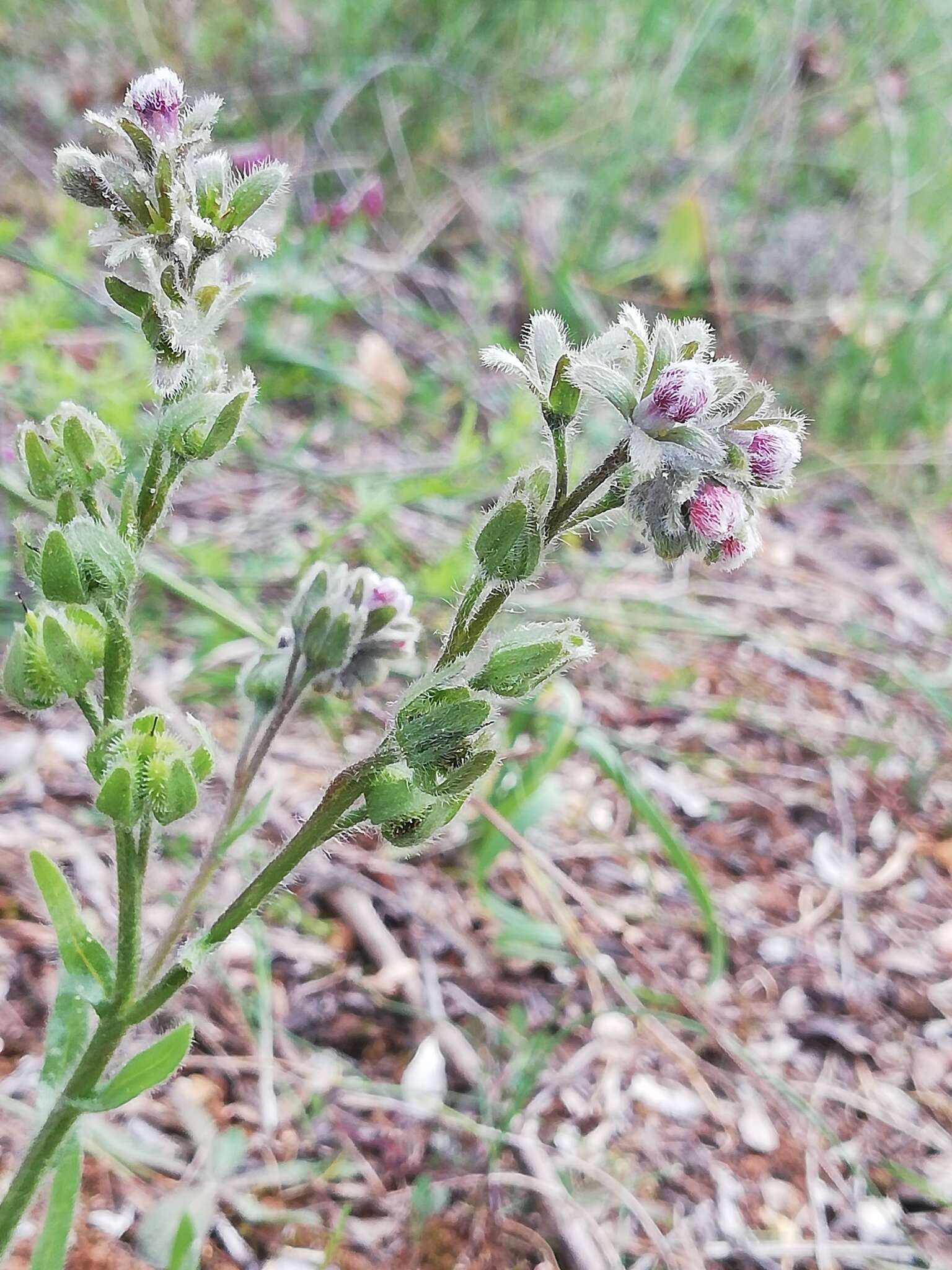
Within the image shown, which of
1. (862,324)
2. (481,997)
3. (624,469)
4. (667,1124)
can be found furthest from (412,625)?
(862,324)

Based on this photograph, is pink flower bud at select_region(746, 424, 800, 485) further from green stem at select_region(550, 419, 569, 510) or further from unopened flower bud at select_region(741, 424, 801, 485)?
green stem at select_region(550, 419, 569, 510)

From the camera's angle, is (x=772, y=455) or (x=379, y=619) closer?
(x=772, y=455)

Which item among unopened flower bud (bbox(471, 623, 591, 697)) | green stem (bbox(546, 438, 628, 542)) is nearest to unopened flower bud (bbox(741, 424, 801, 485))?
green stem (bbox(546, 438, 628, 542))

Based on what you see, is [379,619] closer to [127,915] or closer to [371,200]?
[127,915]

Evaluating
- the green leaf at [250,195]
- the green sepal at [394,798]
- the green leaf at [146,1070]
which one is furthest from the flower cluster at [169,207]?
the green leaf at [146,1070]

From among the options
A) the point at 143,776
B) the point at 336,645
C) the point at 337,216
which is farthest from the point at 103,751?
the point at 337,216

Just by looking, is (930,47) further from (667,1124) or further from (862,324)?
(667,1124)

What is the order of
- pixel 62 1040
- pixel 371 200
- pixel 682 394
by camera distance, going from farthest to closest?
pixel 371 200 < pixel 62 1040 < pixel 682 394

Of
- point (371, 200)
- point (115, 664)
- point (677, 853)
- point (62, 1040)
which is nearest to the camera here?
point (115, 664)
